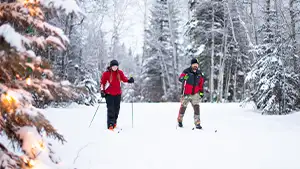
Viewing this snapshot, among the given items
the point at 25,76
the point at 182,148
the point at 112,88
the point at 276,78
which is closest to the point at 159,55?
the point at 276,78

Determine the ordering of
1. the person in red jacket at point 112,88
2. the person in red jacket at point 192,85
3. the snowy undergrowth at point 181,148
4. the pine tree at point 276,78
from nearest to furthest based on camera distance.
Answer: the snowy undergrowth at point 181,148
the person in red jacket at point 112,88
the person in red jacket at point 192,85
the pine tree at point 276,78

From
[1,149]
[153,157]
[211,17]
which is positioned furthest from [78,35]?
[1,149]

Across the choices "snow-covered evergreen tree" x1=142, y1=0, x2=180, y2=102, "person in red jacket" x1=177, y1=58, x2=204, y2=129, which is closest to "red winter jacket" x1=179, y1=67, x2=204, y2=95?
"person in red jacket" x1=177, y1=58, x2=204, y2=129

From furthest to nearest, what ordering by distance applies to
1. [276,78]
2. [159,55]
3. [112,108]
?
[159,55] < [276,78] < [112,108]

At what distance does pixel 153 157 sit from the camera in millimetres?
6055

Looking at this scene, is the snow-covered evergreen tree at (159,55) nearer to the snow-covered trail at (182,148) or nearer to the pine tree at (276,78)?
the pine tree at (276,78)

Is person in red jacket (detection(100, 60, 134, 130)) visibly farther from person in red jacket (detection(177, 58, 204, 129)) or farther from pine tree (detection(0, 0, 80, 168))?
pine tree (detection(0, 0, 80, 168))

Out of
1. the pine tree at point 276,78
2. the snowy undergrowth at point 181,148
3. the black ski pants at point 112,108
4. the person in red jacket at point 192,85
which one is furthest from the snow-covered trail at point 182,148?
the pine tree at point 276,78

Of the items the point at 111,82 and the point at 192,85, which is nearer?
the point at 111,82

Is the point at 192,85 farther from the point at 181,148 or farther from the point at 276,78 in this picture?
the point at 276,78

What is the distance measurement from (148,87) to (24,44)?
110 feet

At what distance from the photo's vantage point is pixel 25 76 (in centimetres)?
359

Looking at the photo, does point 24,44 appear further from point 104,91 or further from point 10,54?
point 104,91

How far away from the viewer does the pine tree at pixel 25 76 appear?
3.24 metres
